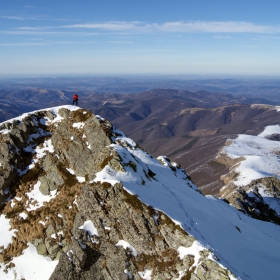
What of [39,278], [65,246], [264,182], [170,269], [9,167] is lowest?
[264,182]

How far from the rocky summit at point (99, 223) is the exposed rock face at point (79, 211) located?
10cm

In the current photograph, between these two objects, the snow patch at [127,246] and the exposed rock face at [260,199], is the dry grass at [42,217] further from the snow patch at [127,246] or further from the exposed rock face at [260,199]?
the exposed rock face at [260,199]

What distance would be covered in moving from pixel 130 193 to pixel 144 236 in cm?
493

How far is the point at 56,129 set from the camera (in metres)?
44.8

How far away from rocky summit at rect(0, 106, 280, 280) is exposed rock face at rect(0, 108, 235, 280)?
104mm

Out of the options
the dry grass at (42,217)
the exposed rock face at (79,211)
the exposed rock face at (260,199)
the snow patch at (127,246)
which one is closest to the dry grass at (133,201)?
the exposed rock face at (79,211)

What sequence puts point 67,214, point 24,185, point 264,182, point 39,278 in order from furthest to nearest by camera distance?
1. point 264,182
2. point 24,185
3. point 67,214
4. point 39,278

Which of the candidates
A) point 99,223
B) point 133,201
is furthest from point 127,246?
point 133,201

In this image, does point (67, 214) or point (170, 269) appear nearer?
point (170, 269)

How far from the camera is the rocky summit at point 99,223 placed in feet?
81.1

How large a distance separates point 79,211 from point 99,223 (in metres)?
3.47

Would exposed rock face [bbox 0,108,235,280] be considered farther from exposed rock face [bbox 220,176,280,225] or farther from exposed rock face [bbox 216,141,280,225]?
exposed rock face [bbox 216,141,280,225]

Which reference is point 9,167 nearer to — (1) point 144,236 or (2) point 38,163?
(2) point 38,163

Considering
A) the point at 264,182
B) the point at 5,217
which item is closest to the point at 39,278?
the point at 5,217
